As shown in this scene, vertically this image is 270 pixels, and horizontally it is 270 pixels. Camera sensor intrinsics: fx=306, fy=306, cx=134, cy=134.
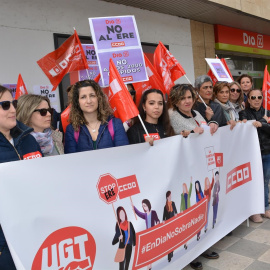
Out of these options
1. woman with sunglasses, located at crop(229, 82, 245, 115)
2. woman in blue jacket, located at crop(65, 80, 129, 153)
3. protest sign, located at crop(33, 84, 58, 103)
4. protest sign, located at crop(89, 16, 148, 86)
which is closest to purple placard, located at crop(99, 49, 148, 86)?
protest sign, located at crop(89, 16, 148, 86)

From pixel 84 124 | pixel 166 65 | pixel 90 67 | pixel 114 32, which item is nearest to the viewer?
pixel 84 124

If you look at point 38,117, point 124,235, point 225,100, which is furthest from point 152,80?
point 124,235

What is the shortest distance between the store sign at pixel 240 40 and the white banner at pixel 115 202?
7.60 meters

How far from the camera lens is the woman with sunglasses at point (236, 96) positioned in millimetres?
4660

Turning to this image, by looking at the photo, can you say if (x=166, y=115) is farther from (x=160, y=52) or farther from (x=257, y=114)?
(x=257, y=114)

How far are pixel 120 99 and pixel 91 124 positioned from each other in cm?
39

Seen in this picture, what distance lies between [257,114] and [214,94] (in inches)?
26.5

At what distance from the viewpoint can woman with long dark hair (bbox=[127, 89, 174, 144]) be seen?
306 cm

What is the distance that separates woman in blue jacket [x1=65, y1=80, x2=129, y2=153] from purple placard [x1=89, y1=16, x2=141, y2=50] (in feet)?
3.09

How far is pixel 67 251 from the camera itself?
6.41ft

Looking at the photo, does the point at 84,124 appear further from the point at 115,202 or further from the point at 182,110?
the point at 182,110

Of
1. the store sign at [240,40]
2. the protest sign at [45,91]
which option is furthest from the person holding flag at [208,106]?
the store sign at [240,40]

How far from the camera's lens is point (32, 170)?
6.11 feet

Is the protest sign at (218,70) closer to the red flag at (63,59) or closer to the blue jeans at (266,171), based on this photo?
the blue jeans at (266,171)
